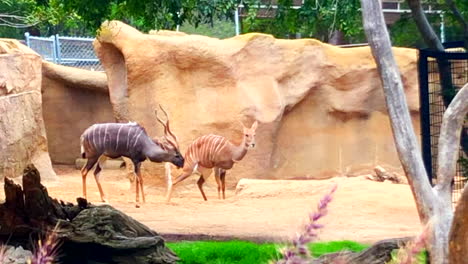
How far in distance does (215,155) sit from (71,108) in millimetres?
4889

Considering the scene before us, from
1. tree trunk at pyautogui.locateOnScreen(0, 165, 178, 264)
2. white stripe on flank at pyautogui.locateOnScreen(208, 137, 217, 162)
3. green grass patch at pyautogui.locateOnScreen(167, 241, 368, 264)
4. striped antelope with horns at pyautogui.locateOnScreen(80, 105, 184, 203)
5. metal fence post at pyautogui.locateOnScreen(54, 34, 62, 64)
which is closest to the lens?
tree trunk at pyautogui.locateOnScreen(0, 165, 178, 264)

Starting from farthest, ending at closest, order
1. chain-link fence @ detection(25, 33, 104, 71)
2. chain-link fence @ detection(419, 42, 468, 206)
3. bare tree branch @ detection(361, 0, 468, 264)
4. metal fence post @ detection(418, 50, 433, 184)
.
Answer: chain-link fence @ detection(25, 33, 104, 71) → metal fence post @ detection(418, 50, 433, 184) → chain-link fence @ detection(419, 42, 468, 206) → bare tree branch @ detection(361, 0, 468, 264)

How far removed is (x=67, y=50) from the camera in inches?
699

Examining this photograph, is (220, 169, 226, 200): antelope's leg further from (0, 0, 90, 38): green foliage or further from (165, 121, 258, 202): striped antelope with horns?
(0, 0, 90, 38): green foliage

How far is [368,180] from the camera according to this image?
37.9ft

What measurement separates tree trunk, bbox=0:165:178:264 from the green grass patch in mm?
967

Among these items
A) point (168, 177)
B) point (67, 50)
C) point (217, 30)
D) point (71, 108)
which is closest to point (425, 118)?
point (168, 177)

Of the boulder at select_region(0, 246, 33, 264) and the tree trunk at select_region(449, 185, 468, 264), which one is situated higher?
the tree trunk at select_region(449, 185, 468, 264)

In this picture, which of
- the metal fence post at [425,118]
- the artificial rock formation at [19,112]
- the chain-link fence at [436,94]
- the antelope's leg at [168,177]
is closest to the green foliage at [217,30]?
the artificial rock formation at [19,112]

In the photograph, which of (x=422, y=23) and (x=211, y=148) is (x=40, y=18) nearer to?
(x=211, y=148)

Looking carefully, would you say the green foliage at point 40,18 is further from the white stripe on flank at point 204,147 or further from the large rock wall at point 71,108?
the white stripe on flank at point 204,147

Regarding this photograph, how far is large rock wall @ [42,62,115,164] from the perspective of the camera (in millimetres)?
15523

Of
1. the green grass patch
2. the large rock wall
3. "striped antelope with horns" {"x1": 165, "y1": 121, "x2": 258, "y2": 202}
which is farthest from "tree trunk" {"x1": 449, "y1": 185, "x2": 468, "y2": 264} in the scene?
the large rock wall

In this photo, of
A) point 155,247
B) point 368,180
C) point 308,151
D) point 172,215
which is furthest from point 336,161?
point 155,247
